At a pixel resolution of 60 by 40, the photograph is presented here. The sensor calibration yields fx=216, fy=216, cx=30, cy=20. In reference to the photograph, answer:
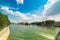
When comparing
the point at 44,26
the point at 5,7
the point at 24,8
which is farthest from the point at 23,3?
the point at 44,26

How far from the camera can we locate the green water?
18.6 feet

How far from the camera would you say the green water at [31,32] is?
18.6ft

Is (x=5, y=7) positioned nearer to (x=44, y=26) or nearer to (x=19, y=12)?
(x=19, y=12)

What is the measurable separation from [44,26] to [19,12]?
795 millimetres

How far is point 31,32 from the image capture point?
5.72 metres

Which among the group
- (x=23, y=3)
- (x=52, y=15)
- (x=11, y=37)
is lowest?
(x=11, y=37)

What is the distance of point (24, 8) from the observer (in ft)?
18.8

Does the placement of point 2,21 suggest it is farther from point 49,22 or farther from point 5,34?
point 49,22

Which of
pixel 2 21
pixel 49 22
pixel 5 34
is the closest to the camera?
pixel 49 22

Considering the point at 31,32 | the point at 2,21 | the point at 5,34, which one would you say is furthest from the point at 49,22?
the point at 2,21

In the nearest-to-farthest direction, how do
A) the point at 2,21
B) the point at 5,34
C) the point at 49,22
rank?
the point at 49,22
the point at 5,34
the point at 2,21

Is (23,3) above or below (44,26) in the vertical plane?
above

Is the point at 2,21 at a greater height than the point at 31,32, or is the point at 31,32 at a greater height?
the point at 2,21

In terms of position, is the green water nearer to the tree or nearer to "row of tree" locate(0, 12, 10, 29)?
the tree
